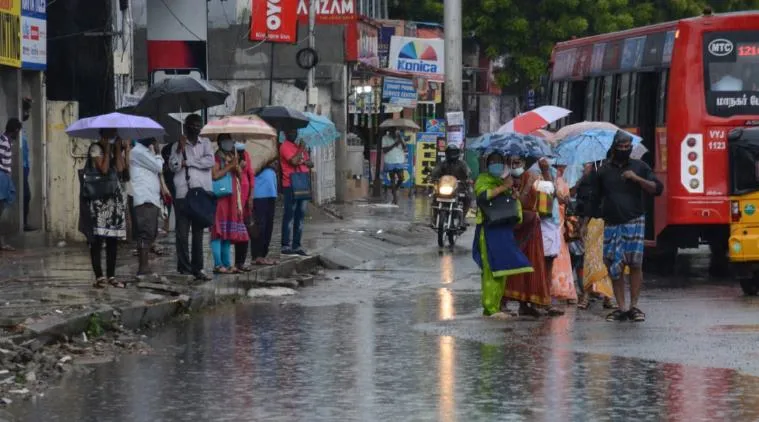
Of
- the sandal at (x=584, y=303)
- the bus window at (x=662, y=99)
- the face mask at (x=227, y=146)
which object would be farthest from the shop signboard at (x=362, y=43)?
the sandal at (x=584, y=303)

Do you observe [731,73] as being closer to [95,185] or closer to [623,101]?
[623,101]

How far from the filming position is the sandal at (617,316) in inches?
591

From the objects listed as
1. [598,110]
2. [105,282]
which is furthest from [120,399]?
[598,110]

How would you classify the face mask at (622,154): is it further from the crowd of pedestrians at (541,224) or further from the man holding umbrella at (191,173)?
the man holding umbrella at (191,173)

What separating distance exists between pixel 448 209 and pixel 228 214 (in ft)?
25.3

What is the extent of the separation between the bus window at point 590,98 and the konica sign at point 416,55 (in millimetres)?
20647

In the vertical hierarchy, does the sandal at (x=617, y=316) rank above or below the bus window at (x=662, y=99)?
below

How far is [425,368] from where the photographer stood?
38.4ft

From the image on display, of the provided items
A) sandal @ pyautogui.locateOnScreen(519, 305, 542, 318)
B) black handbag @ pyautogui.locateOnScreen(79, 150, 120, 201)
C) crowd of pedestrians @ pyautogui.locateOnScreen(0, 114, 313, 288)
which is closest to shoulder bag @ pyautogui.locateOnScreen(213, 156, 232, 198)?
crowd of pedestrians @ pyautogui.locateOnScreen(0, 114, 313, 288)

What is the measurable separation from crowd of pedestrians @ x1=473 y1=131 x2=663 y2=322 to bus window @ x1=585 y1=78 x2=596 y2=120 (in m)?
8.63

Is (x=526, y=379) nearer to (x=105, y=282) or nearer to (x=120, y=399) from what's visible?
(x=120, y=399)

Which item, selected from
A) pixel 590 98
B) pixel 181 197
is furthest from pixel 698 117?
pixel 181 197

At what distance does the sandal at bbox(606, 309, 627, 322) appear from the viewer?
15023 mm

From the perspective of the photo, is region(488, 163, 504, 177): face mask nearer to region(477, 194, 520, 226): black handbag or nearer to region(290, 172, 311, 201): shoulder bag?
region(477, 194, 520, 226): black handbag
